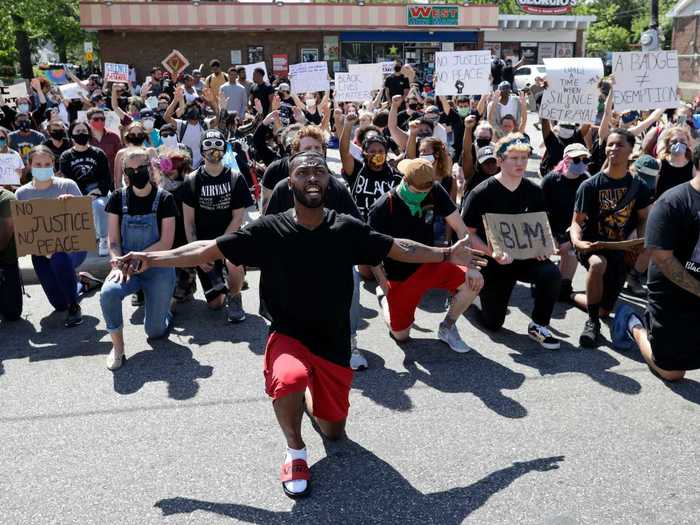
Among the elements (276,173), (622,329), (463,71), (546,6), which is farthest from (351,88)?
(546,6)

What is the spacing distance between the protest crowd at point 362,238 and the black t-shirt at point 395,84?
5131 millimetres

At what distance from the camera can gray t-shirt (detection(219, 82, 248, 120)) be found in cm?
1316

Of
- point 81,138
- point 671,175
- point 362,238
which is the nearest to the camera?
point 362,238

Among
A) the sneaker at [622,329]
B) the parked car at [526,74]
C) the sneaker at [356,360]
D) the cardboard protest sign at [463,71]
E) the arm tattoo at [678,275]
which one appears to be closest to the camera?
the arm tattoo at [678,275]

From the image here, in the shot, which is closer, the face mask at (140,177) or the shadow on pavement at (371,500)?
the shadow on pavement at (371,500)

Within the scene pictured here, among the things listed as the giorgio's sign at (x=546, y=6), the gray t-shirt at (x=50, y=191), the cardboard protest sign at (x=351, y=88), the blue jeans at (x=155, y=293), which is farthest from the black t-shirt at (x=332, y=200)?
the giorgio's sign at (x=546, y=6)

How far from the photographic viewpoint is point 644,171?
6.93m

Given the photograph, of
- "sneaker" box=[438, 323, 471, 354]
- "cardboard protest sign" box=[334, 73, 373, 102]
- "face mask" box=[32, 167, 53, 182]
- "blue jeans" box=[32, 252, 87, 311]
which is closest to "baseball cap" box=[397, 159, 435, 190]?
"sneaker" box=[438, 323, 471, 354]

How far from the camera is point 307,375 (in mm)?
3592

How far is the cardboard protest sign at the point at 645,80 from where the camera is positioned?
789 cm

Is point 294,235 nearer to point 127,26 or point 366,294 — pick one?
point 366,294

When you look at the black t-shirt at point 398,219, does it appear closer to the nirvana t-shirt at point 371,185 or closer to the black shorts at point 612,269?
the nirvana t-shirt at point 371,185

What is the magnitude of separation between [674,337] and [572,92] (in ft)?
14.6

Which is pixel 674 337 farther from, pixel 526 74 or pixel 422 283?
pixel 526 74
